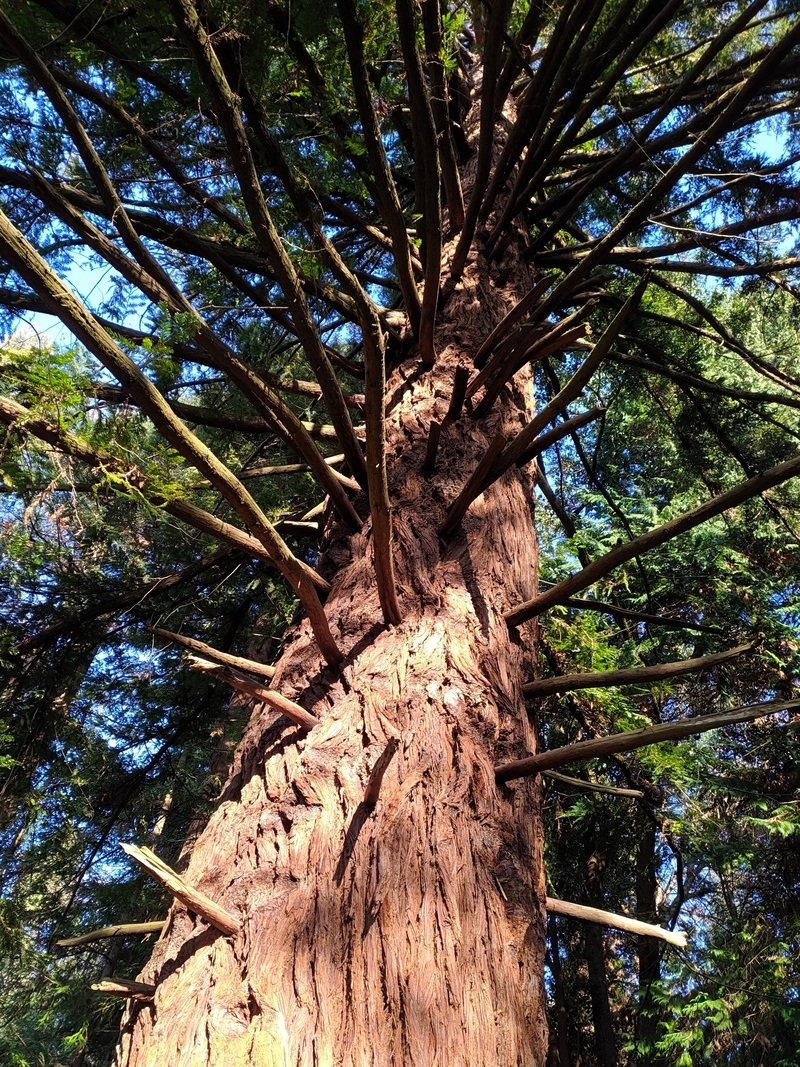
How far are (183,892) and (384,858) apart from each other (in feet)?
1.28

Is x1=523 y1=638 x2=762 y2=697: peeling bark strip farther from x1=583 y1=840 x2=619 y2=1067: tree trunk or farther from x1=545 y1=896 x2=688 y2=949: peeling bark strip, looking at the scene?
x1=583 y1=840 x2=619 y2=1067: tree trunk

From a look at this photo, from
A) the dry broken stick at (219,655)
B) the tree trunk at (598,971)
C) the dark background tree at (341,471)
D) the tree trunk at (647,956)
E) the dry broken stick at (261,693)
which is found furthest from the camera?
the tree trunk at (598,971)

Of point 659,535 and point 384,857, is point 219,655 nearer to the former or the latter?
point 384,857

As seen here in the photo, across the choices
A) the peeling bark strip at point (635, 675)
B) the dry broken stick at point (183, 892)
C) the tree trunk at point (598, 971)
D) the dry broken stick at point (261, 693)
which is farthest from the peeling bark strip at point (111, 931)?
the tree trunk at point (598, 971)

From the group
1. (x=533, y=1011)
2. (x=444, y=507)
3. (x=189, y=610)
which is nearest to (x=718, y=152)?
(x=444, y=507)

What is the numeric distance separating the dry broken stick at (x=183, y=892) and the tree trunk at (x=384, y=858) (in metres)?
0.03

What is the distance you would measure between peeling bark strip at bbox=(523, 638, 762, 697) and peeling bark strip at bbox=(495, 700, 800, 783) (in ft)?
0.38

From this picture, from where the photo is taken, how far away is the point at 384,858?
1.42 m

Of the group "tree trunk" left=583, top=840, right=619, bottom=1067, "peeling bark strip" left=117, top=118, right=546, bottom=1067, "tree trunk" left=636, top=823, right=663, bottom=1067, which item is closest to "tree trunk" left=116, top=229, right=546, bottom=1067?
"peeling bark strip" left=117, top=118, right=546, bottom=1067

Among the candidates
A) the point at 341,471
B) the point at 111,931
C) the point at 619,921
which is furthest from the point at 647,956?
the point at 111,931

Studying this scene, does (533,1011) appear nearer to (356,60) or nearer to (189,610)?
(356,60)

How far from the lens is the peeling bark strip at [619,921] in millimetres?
1691

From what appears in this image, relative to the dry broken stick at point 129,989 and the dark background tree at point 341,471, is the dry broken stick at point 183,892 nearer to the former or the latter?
the dark background tree at point 341,471

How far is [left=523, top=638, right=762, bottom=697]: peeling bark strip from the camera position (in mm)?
1562
